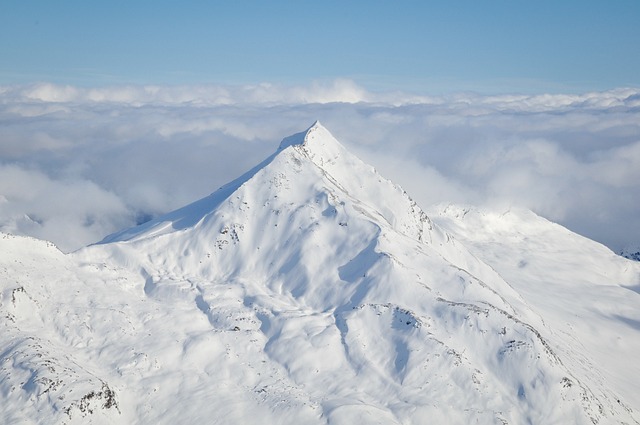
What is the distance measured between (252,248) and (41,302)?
44.6m

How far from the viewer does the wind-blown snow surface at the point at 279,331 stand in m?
80.2

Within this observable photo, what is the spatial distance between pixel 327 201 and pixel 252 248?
2115 centimetres

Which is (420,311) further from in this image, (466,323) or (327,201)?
(327,201)

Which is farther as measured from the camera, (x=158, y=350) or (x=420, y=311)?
(x=420, y=311)

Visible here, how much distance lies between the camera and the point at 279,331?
98.1 m

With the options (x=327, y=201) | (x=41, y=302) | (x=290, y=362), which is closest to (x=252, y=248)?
(x=327, y=201)

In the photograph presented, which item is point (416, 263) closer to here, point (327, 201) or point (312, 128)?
point (327, 201)

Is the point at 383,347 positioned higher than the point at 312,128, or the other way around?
the point at 312,128

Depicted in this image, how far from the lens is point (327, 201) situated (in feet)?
416

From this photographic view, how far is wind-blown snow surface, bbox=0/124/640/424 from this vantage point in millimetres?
80188

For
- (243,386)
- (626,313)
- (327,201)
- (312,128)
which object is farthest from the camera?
(626,313)

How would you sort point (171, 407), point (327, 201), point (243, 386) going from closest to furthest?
point (171, 407) → point (243, 386) → point (327, 201)

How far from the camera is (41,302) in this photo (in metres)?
93.1

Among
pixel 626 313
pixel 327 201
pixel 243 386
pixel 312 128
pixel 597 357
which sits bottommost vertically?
pixel 626 313
